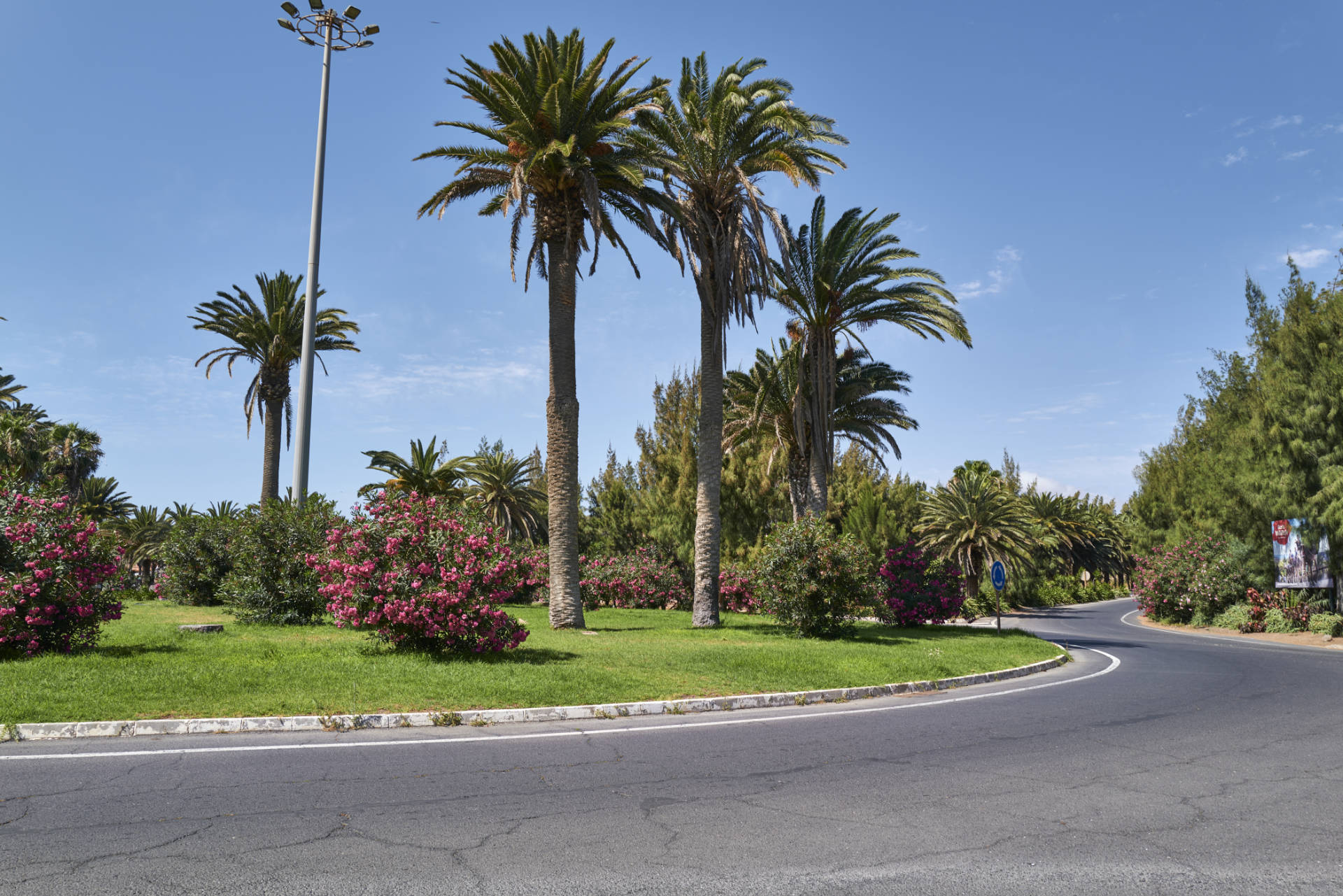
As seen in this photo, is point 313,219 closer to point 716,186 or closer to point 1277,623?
point 716,186

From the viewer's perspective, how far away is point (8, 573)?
11234 millimetres

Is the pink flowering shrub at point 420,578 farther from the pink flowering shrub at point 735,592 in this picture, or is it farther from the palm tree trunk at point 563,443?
the pink flowering shrub at point 735,592

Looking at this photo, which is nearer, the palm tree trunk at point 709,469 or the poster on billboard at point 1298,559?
the palm tree trunk at point 709,469

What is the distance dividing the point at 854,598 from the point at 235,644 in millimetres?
13147

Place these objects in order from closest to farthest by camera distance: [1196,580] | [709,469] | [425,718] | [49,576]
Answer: [425,718]
[49,576]
[709,469]
[1196,580]

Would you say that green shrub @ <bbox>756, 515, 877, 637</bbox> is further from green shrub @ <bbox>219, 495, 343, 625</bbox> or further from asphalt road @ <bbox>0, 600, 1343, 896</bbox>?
green shrub @ <bbox>219, 495, 343, 625</bbox>

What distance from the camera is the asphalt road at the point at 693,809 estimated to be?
4.39 m

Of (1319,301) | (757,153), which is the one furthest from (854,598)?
(1319,301)

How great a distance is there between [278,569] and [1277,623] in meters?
32.8

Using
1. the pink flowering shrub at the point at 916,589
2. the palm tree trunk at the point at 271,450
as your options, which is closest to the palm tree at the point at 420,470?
the palm tree trunk at the point at 271,450

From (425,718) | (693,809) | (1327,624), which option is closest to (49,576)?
(425,718)

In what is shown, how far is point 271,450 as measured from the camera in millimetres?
34500

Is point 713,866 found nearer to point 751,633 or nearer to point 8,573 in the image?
point 8,573

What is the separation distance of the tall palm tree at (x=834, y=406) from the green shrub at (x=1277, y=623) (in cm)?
1520
